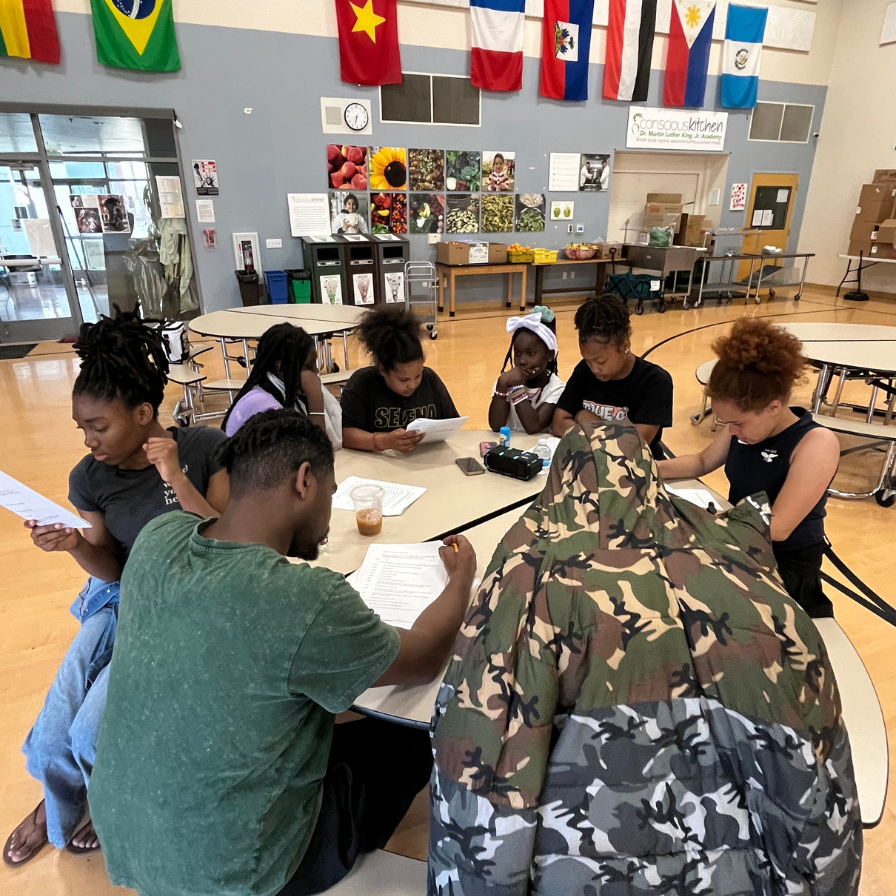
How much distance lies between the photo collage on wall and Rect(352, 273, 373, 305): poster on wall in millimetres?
578

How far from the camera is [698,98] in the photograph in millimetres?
9539

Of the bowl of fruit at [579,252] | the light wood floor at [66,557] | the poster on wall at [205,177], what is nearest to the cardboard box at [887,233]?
the light wood floor at [66,557]

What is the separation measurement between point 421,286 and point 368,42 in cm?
302

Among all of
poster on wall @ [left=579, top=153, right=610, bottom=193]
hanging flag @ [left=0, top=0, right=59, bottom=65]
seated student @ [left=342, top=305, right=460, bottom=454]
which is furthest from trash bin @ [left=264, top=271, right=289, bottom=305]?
seated student @ [left=342, top=305, right=460, bottom=454]

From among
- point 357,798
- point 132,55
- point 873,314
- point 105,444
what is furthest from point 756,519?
point 873,314

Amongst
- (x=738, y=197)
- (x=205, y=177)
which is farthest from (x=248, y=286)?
(x=738, y=197)

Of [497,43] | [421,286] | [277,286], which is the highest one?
[497,43]

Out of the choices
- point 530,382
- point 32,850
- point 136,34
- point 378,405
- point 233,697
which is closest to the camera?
point 233,697

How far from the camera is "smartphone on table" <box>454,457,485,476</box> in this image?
2.21m

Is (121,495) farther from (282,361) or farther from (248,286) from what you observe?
(248,286)

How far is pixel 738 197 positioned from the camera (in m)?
10.7

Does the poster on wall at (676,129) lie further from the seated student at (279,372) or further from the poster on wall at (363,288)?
the seated student at (279,372)

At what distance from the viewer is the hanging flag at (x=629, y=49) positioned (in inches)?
340

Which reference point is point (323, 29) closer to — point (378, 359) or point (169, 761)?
point (378, 359)
